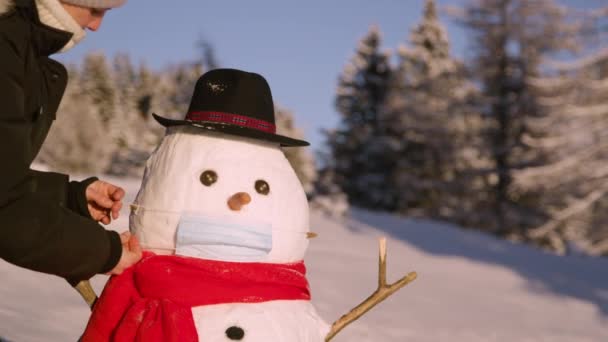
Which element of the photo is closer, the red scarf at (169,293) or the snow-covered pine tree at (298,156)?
the red scarf at (169,293)

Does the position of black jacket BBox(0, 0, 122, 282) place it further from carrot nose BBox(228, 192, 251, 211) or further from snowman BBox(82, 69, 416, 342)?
carrot nose BBox(228, 192, 251, 211)

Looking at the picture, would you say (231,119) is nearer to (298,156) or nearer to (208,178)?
(208,178)

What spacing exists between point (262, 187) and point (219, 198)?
0.14m

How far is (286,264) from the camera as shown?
1988 millimetres

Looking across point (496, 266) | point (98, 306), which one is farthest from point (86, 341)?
point (496, 266)

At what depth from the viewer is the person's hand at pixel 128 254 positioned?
1734 millimetres

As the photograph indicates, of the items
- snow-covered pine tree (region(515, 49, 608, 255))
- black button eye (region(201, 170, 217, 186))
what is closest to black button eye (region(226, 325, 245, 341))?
black button eye (region(201, 170, 217, 186))

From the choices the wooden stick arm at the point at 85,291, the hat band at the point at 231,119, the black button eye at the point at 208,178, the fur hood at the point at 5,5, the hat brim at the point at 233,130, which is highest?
the fur hood at the point at 5,5

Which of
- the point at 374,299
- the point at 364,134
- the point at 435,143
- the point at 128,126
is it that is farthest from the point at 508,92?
the point at 128,126

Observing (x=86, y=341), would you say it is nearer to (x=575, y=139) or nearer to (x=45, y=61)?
(x=45, y=61)

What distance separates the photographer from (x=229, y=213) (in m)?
1.89

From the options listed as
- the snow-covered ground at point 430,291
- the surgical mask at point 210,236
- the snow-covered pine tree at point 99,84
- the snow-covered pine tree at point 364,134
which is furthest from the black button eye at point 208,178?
the snow-covered pine tree at point 99,84

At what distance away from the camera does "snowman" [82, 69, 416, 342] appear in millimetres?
1833

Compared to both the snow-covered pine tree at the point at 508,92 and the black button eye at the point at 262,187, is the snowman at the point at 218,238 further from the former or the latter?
the snow-covered pine tree at the point at 508,92
